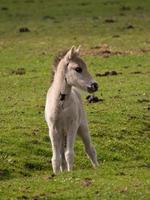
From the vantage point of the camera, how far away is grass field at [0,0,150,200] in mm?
12531

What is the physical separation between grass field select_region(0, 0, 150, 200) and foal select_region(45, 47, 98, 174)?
441 millimetres

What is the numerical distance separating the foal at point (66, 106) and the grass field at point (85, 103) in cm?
44

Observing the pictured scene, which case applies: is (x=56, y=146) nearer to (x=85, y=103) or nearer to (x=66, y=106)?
(x=66, y=106)

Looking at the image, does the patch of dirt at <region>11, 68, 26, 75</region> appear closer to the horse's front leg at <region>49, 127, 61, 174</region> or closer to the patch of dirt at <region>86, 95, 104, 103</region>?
the patch of dirt at <region>86, 95, 104, 103</region>

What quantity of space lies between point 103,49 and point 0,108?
36.1 feet

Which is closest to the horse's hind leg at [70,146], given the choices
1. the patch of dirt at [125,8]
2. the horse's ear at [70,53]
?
the horse's ear at [70,53]

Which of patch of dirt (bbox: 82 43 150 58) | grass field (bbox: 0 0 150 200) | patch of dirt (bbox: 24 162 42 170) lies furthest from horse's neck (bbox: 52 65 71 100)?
patch of dirt (bbox: 82 43 150 58)

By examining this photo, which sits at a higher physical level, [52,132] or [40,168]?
[52,132]

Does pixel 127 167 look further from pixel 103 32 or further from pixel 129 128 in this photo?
pixel 103 32

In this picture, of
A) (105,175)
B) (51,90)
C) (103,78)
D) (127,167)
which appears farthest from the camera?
(103,78)

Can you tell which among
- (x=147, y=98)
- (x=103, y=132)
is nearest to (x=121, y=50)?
(x=147, y=98)

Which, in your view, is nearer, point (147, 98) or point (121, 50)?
point (147, 98)

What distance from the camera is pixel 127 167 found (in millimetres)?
15055

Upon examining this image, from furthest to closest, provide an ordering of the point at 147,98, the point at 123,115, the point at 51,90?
the point at 147,98 → the point at 123,115 → the point at 51,90
